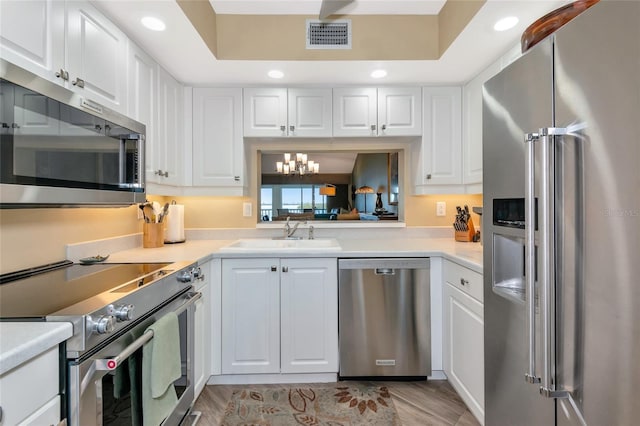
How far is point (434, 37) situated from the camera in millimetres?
2113

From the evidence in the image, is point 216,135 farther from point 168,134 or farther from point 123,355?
point 123,355

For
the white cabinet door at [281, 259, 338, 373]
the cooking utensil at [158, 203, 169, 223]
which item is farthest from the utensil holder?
the white cabinet door at [281, 259, 338, 373]

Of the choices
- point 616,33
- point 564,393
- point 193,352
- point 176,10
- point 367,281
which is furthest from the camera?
point 367,281

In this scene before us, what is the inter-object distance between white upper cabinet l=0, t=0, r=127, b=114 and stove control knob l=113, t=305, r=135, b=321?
92 cm

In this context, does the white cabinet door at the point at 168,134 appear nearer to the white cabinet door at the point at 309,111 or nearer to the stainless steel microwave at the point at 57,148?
the stainless steel microwave at the point at 57,148

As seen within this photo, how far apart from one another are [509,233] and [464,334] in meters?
0.89

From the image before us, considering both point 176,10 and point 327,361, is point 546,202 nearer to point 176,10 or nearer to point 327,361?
point 327,361

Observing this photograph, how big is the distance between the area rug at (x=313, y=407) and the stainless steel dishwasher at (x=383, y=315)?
0.14 meters

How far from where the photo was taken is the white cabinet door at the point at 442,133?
2.49 m

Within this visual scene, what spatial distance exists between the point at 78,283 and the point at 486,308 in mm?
1691

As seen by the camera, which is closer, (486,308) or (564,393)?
(564,393)

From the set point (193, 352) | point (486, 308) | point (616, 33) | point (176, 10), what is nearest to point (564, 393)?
point (486, 308)

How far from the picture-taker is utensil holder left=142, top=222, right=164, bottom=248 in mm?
2207

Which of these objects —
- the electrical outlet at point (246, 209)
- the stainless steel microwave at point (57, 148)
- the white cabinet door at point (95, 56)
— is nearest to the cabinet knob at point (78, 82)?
the white cabinet door at point (95, 56)
